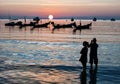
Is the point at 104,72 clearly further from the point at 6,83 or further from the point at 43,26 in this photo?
the point at 43,26

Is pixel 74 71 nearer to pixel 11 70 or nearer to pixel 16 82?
pixel 11 70

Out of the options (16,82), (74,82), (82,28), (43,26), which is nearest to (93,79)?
(74,82)

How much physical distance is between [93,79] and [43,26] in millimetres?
126324

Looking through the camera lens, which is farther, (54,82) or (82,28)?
(82,28)

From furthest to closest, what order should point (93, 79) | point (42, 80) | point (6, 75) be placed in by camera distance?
1. point (6, 75)
2. point (42, 80)
3. point (93, 79)

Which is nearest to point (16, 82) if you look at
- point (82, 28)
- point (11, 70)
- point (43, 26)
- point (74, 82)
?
point (74, 82)

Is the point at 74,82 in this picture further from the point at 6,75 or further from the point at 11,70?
the point at 11,70

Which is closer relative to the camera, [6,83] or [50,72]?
[6,83]

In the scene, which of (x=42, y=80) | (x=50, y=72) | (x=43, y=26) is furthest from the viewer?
(x=43, y=26)

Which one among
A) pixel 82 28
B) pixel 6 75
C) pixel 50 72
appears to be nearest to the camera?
pixel 6 75

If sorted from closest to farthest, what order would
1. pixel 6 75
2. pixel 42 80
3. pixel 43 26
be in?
pixel 42 80 → pixel 6 75 → pixel 43 26

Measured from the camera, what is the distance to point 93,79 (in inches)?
623

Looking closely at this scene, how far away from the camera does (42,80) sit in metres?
17.2

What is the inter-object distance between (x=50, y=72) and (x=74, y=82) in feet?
13.0
